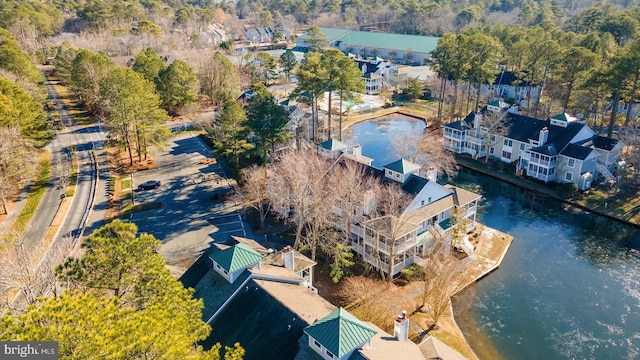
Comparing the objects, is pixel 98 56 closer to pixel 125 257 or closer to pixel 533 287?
pixel 125 257

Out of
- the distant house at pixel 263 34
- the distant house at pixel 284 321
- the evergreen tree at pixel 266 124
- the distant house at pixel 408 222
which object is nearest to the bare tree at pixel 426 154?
the distant house at pixel 408 222

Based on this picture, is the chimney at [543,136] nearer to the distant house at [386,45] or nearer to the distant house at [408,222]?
the distant house at [408,222]

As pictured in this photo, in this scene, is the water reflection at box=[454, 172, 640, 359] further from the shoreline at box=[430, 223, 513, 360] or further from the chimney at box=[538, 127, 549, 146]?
the chimney at box=[538, 127, 549, 146]

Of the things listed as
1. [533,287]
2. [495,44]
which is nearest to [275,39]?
[495,44]

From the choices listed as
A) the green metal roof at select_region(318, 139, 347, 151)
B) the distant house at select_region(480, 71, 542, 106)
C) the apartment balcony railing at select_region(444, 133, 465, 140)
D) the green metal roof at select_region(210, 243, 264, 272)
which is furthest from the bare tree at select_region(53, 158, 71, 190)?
the distant house at select_region(480, 71, 542, 106)

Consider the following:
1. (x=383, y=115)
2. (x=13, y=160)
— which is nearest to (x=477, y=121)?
(x=383, y=115)

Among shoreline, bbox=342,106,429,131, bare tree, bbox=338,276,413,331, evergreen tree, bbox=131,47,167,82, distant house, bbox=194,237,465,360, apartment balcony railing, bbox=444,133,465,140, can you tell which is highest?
evergreen tree, bbox=131,47,167,82
